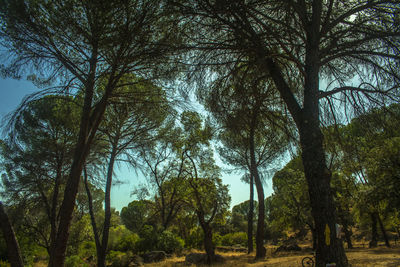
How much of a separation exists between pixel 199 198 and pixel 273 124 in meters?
6.89

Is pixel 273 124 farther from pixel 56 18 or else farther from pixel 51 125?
pixel 51 125

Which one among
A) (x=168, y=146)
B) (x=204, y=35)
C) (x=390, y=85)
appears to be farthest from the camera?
(x=168, y=146)

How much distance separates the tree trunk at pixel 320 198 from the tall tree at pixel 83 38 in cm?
307

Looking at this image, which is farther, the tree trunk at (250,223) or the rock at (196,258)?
the tree trunk at (250,223)

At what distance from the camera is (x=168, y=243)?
1511cm

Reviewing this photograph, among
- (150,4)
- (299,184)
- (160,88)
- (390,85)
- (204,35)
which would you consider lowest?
(299,184)

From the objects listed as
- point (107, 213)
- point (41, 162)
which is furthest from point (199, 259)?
point (41, 162)

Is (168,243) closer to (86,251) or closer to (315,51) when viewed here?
(86,251)

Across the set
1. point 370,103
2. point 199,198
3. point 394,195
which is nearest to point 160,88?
point 370,103

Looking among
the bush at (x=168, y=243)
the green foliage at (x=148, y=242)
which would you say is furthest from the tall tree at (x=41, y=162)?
the bush at (x=168, y=243)

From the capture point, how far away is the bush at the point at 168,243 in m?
15.0

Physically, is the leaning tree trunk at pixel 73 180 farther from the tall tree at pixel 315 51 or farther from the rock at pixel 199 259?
the rock at pixel 199 259

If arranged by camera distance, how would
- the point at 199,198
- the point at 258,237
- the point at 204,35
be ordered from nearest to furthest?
the point at 204,35 < the point at 258,237 < the point at 199,198

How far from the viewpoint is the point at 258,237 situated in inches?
411
